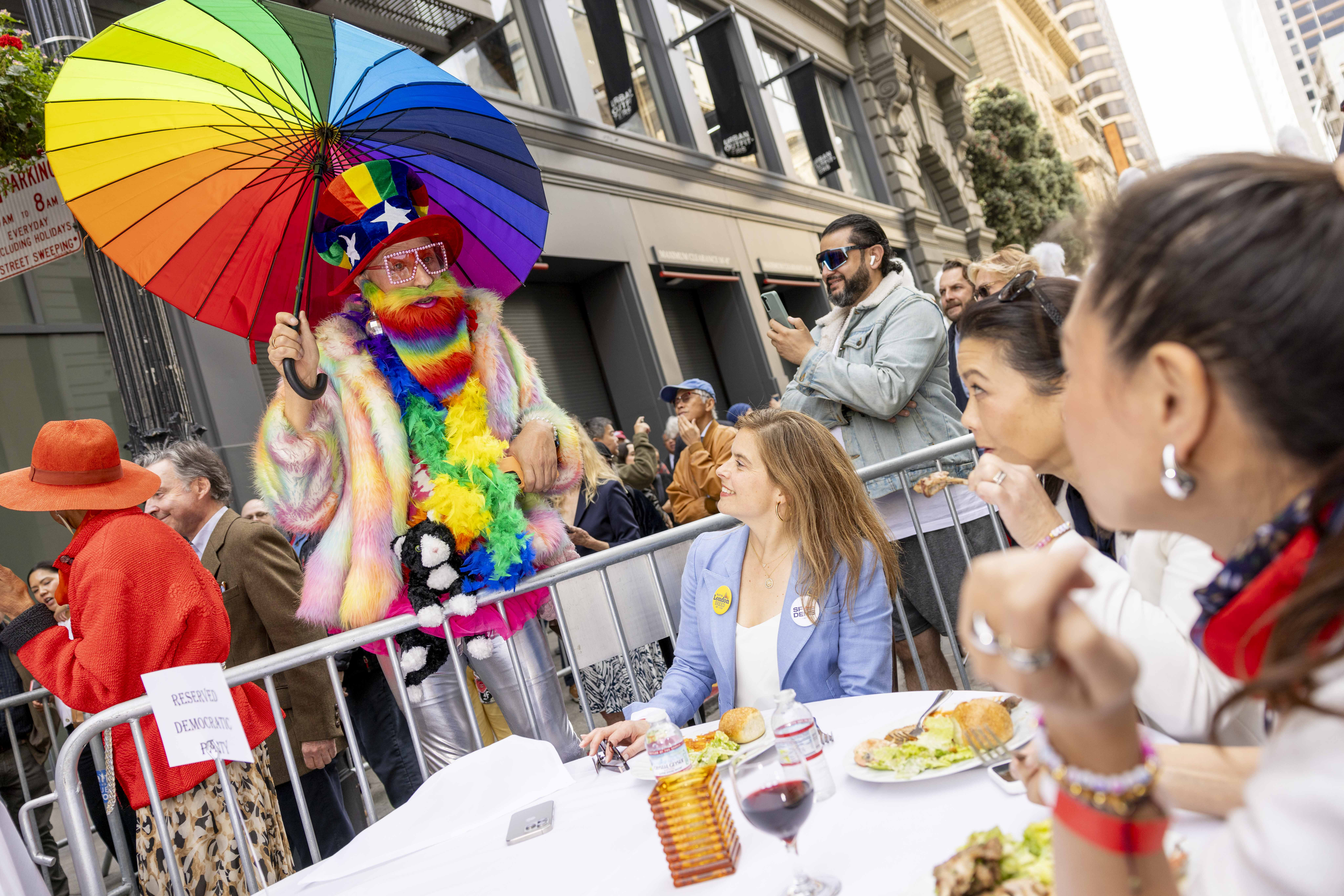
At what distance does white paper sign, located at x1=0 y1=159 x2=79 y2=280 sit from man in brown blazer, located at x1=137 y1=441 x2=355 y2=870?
1289 millimetres

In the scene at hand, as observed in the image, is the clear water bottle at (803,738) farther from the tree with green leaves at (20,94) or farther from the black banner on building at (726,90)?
the black banner on building at (726,90)

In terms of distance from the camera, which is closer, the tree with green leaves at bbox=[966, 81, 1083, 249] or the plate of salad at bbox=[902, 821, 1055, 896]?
the plate of salad at bbox=[902, 821, 1055, 896]

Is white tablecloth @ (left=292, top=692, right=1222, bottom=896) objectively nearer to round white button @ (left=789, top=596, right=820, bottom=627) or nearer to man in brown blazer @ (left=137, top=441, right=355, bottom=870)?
round white button @ (left=789, top=596, right=820, bottom=627)

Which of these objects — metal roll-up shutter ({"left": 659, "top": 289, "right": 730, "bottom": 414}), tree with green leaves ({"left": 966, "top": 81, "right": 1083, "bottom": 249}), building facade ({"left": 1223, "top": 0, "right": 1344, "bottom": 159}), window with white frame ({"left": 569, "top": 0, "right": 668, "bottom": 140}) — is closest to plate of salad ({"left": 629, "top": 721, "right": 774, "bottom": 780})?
metal roll-up shutter ({"left": 659, "top": 289, "right": 730, "bottom": 414})

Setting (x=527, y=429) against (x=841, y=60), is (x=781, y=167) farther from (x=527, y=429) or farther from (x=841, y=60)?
(x=527, y=429)

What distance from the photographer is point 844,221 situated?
4184mm

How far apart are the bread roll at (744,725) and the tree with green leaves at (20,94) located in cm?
377

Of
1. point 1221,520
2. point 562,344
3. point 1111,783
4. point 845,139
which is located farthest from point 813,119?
point 1111,783

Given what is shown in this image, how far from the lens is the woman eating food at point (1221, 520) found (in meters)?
0.77

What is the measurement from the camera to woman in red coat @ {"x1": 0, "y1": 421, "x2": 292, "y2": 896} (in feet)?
9.28

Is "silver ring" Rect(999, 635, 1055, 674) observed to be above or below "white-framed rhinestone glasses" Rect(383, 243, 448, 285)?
below

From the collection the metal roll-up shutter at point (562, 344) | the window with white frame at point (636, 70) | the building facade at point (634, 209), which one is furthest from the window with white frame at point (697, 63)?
the metal roll-up shutter at point (562, 344)

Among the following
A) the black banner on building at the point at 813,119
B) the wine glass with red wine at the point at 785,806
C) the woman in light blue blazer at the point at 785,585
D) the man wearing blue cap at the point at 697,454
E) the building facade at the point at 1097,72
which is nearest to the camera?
the wine glass with red wine at the point at 785,806

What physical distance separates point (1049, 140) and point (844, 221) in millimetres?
30373
